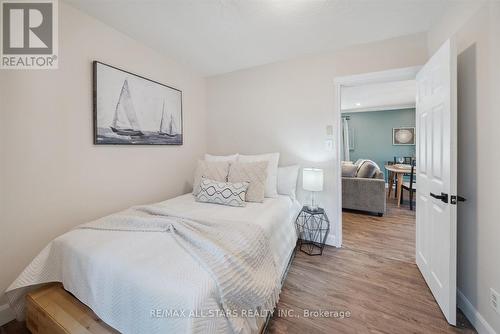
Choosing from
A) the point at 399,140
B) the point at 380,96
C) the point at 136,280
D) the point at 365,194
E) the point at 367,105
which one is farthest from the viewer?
the point at 399,140

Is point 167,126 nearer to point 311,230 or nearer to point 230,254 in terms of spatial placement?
point 230,254

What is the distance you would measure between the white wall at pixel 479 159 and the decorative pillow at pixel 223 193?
5.72 ft

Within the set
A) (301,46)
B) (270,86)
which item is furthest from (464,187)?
(270,86)

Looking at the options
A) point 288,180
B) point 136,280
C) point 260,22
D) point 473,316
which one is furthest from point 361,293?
point 260,22

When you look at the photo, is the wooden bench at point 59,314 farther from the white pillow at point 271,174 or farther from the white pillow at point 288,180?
the white pillow at point 288,180

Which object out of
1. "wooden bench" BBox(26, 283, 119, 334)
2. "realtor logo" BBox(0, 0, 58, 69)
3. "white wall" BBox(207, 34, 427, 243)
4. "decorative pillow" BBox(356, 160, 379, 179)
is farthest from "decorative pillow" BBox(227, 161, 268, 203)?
"decorative pillow" BBox(356, 160, 379, 179)

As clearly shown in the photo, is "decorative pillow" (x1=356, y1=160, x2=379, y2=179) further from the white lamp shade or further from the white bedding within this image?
the white bedding

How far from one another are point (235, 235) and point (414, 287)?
1.69m

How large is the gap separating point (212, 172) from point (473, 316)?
2.41 metres

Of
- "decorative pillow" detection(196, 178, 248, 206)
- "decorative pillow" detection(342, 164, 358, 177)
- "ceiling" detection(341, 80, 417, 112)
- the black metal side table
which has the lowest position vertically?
the black metal side table

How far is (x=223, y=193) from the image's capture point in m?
2.17

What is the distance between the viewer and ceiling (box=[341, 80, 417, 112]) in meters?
4.12

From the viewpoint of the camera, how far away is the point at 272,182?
249 centimetres

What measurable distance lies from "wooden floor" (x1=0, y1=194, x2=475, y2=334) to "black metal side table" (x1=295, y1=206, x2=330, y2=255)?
0.16m
